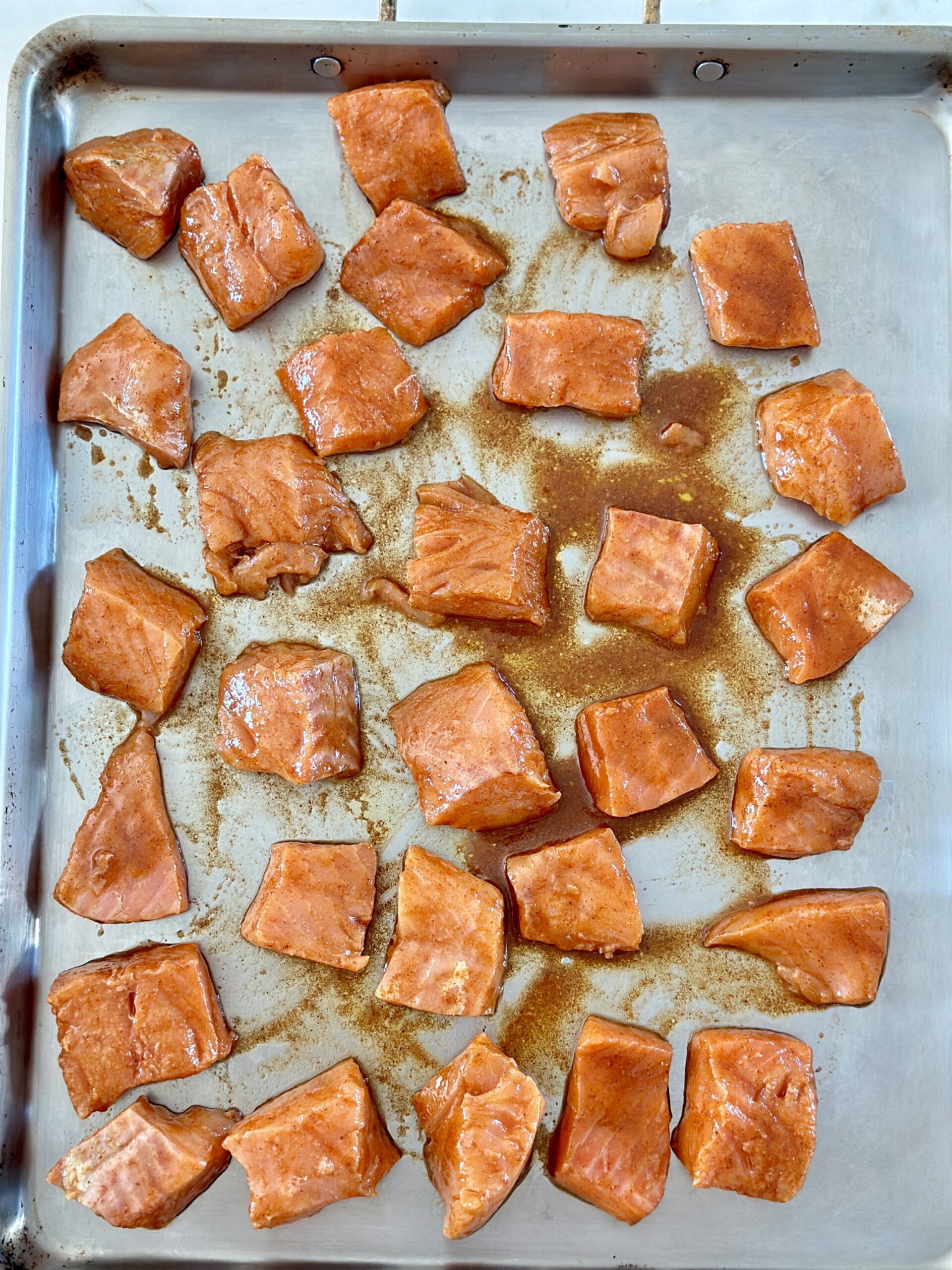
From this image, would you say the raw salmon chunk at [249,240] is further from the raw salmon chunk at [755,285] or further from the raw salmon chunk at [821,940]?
the raw salmon chunk at [821,940]

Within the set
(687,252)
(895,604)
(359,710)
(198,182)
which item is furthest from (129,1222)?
(687,252)

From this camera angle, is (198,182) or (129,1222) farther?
(198,182)

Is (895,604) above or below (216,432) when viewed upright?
below

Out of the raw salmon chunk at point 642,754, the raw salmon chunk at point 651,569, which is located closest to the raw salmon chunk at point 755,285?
the raw salmon chunk at point 651,569

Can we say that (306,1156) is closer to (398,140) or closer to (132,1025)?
(132,1025)

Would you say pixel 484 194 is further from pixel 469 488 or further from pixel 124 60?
pixel 124 60

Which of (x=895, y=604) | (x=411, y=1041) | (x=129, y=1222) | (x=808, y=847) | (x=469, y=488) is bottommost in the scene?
(x=129, y=1222)
